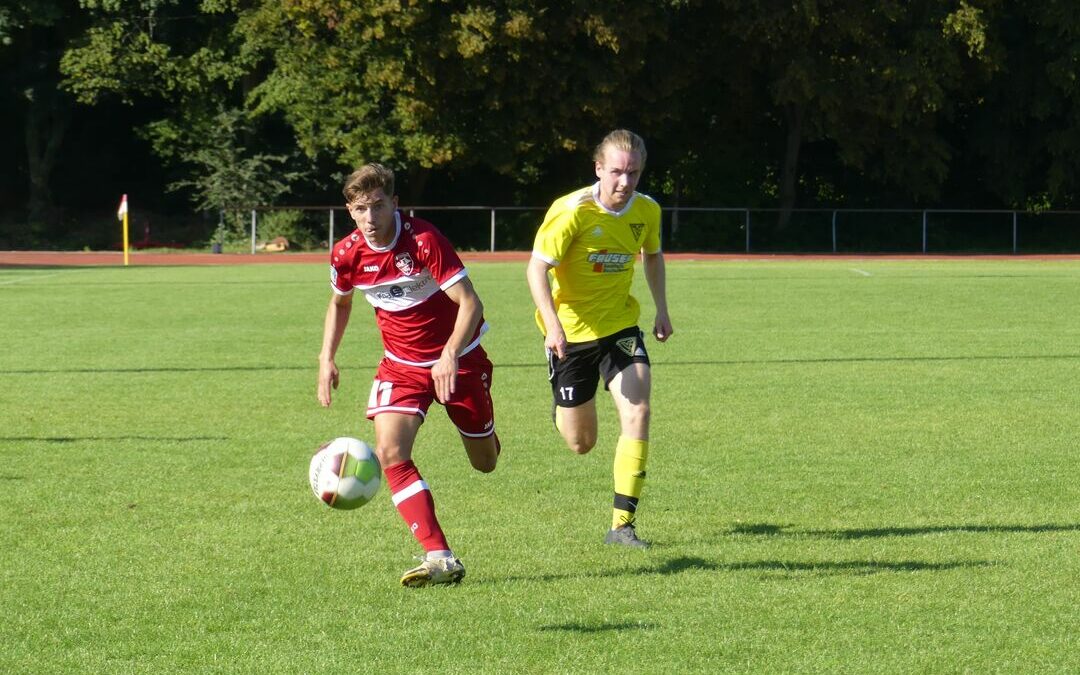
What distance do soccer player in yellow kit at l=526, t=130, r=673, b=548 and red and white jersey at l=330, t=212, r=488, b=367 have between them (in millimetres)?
664

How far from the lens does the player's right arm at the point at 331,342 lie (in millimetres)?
6727

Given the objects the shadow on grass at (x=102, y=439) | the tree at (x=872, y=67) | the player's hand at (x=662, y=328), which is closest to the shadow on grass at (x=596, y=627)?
the player's hand at (x=662, y=328)

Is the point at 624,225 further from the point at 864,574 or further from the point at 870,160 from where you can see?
the point at 870,160

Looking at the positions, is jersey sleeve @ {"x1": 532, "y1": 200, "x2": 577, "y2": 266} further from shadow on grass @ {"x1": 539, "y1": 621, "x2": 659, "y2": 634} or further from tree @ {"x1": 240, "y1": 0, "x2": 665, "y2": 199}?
tree @ {"x1": 240, "y1": 0, "x2": 665, "y2": 199}

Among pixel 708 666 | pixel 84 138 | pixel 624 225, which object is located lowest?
pixel 708 666

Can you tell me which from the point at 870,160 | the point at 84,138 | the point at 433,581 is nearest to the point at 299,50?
the point at 84,138

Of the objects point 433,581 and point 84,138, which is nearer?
point 433,581

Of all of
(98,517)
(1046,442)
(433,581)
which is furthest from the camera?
(1046,442)

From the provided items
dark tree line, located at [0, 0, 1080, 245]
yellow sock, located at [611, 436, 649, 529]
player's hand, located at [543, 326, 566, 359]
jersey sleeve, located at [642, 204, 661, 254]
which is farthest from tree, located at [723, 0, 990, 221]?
player's hand, located at [543, 326, 566, 359]

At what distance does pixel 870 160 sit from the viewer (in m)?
45.4

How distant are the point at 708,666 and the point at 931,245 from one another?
4236 centimetres

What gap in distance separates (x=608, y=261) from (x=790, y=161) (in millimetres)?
39514

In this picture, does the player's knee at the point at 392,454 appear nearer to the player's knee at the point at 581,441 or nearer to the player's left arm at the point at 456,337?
the player's left arm at the point at 456,337

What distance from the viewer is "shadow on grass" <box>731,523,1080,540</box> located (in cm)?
724
